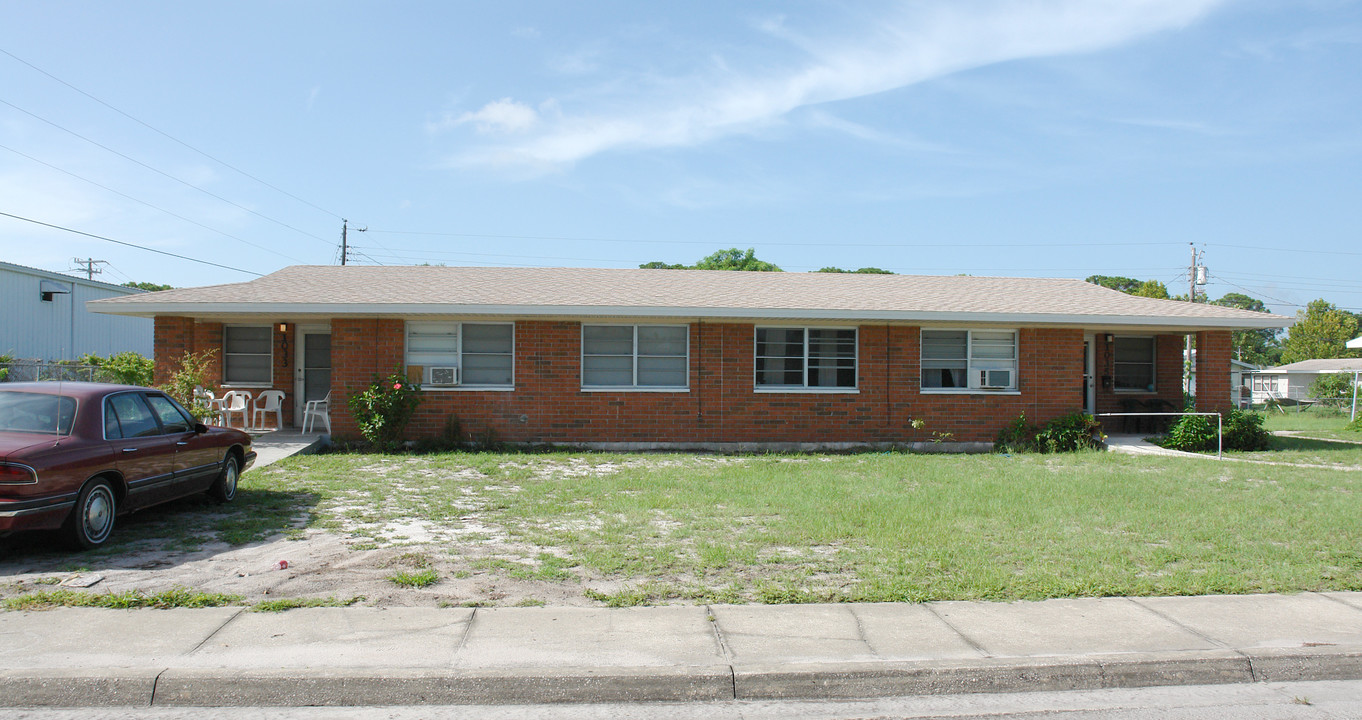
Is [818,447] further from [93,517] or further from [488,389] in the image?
[93,517]

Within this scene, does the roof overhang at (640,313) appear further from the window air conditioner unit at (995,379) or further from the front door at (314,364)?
the front door at (314,364)

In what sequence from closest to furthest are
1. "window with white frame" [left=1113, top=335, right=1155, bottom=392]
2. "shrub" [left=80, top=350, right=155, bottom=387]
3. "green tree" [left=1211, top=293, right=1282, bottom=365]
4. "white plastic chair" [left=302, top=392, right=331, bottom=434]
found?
"white plastic chair" [left=302, top=392, right=331, bottom=434] → "shrub" [left=80, top=350, right=155, bottom=387] → "window with white frame" [left=1113, top=335, right=1155, bottom=392] → "green tree" [left=1211, top=293, right=1282, bottom=365]

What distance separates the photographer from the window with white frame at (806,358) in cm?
1512

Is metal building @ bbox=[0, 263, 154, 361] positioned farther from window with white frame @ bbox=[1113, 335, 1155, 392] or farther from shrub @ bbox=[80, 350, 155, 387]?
window with white frame @ bbox=[1113, 335, 1155, 392]

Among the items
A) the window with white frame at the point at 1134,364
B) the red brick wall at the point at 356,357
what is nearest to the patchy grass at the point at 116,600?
the red brick wall at the point at 356,357

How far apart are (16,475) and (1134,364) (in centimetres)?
1950

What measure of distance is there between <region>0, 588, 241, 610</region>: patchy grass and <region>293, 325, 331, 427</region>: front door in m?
10.7

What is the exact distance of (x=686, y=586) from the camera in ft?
19.9

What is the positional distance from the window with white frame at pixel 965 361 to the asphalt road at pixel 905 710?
36.1ft

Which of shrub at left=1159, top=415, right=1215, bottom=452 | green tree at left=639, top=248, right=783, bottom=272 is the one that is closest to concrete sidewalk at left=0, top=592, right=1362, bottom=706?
shrub at left=1159, top=415, right=1215, bottom=452

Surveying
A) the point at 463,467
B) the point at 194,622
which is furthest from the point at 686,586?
the point at 463,467

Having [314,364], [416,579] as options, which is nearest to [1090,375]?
[416,579]

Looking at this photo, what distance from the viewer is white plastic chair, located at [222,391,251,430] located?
15.2 m

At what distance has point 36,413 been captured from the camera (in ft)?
22.6
